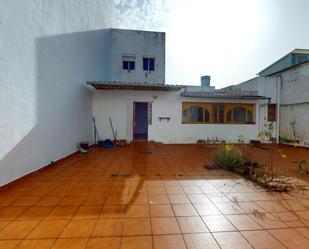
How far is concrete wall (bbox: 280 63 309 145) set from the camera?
809 centimetres

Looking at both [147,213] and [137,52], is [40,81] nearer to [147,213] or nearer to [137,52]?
[147,213]

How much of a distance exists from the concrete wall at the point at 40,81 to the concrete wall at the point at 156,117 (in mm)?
1329

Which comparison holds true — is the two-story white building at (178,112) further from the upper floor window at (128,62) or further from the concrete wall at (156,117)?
the upper floor window at (128,62)

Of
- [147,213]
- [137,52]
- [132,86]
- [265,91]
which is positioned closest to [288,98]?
[265,91]

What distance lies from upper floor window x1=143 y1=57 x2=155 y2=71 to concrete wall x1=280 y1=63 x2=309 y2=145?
24.4ft

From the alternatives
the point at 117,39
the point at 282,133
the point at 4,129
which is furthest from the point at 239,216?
the point at 117,39

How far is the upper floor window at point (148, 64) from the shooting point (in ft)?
37.6

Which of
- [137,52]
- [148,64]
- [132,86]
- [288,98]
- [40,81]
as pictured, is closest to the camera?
[40,81]

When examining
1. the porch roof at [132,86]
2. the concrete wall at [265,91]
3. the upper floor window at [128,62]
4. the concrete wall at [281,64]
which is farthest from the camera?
the upper floor window at [128,62]

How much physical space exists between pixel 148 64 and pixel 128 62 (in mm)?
1317

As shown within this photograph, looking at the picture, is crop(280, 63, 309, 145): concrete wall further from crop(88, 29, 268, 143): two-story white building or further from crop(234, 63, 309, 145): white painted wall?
crop(88, 29, 268, 143): two-story white building

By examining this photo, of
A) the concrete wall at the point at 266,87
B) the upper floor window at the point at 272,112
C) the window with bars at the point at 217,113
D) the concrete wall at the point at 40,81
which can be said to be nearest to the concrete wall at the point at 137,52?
the window with bars at the point at 217,113

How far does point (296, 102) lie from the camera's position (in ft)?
28.0

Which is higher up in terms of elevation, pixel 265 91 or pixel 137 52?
pixel 137 52
